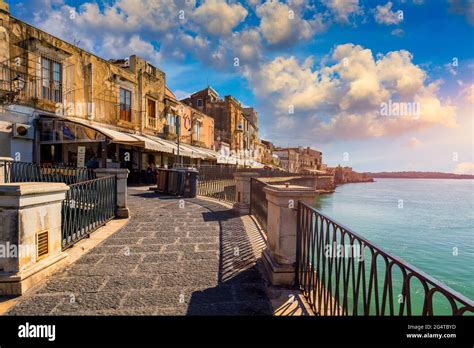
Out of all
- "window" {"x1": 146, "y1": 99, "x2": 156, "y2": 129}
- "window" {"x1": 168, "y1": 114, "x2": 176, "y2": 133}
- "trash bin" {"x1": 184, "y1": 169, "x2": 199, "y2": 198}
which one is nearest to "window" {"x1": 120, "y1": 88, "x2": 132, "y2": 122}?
"window" {"x1": 146, "y1": 99, "x2": 156, "y2": 129}

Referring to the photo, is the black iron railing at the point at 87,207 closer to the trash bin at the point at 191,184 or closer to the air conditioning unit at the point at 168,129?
the trash bin at the point at 191,184

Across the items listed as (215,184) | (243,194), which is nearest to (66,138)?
(215,184)

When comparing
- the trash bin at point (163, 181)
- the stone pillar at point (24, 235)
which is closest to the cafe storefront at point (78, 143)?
the trash bin at point (163, 181)

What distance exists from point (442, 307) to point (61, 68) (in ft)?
60.4

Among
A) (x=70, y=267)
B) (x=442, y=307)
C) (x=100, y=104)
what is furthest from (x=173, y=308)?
(x=100, y=104)

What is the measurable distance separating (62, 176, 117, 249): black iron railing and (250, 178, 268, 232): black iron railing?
3.79m

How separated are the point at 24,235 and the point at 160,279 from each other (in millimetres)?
1708

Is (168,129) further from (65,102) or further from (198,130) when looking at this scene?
(65,102)

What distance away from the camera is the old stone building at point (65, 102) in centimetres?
1073

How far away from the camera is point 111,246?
186 inches

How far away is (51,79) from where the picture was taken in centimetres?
1251

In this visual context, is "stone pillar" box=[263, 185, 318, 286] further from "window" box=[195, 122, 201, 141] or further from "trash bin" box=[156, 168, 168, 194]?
"window" box=[195, 122, 201, 141]

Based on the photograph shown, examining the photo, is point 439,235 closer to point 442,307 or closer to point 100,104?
point 442,307

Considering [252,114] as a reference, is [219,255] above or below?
below
